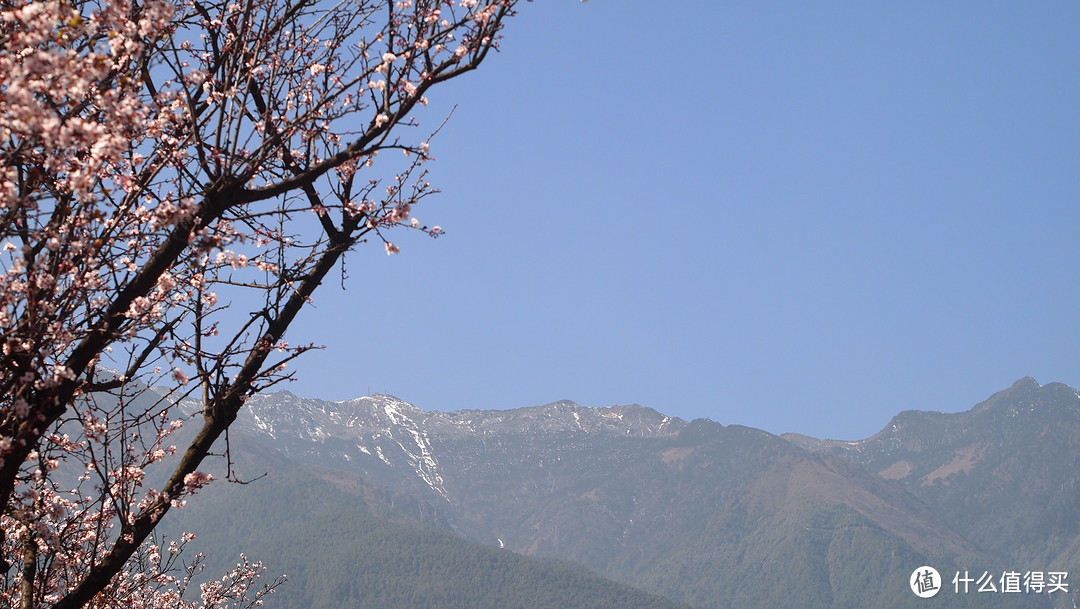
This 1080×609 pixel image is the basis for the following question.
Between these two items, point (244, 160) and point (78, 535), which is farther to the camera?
point (78, 535)

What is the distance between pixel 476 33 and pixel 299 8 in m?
1.41

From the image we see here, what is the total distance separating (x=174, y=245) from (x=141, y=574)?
823 centimetres

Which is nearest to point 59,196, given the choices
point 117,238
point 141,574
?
point 117,238

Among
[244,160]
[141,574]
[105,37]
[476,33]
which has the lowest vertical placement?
[141,574]

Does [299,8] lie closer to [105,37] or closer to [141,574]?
[105,37]

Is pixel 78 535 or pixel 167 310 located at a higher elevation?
pixel 167 310

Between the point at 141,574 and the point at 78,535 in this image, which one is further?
the point at 141,574

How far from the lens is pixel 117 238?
21.4ft

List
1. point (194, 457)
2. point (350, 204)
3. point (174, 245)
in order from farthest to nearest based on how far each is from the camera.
Result: 1. point (350, 204)
2. point (194, 457)
3. point (174, 245)

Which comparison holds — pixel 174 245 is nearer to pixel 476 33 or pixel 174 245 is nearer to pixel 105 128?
pixel 105 128

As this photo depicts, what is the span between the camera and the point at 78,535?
10570 millimetres

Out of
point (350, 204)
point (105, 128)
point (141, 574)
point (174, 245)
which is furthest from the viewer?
point (141, 574)

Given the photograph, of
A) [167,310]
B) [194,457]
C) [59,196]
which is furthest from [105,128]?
[194,457]

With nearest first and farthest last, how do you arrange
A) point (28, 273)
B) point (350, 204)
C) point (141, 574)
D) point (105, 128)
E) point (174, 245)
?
point (105, 128)
point (28, 273)
point (174, 245)
point (350, 204)
point (141, 574)
